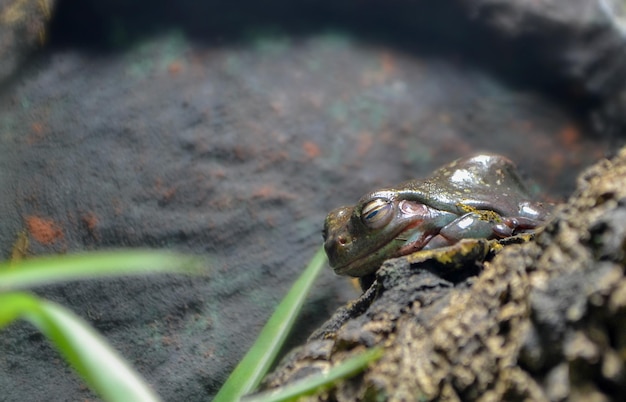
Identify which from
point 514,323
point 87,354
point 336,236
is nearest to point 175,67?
point 336,236

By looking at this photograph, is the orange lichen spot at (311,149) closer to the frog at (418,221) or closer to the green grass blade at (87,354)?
the frog at (418,221)

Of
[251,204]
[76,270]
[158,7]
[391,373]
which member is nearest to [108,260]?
[76,270]

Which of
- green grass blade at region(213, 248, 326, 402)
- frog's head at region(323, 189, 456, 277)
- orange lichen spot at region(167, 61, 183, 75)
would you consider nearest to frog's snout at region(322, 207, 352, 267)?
frog's head at region(323, 189, 456, 277)

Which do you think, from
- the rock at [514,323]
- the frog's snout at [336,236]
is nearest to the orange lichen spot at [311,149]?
the frog's snout at [336,236]

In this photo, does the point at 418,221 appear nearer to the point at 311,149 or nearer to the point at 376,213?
the point at 376,213

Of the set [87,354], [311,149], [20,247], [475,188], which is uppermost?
[87,354]
